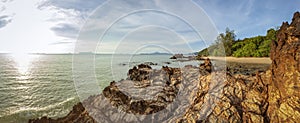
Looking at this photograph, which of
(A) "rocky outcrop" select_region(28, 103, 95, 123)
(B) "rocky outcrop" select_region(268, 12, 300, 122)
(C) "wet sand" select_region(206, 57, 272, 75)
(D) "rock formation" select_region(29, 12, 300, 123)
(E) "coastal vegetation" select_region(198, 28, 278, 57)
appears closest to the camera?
(B) "rocky outcrop" select_region(268, 12, 300, 122)

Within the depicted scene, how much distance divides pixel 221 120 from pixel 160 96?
3.19 meters

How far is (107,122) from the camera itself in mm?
8188

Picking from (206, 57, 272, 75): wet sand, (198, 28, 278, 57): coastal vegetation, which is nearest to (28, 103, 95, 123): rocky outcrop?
(206, 57, 272, 75): wet sand

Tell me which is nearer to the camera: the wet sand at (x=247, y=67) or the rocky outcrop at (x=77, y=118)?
the rocky outcrop at (x=77, y=118)

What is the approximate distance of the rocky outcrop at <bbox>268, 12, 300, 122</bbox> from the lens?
6.04 meters

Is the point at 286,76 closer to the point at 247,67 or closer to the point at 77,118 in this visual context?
the point at 77,118

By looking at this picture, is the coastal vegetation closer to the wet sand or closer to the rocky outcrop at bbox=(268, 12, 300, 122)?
the wet sand

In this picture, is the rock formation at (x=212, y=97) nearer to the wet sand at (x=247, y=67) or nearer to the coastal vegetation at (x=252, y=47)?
the wet sand at (x=247, y=67)

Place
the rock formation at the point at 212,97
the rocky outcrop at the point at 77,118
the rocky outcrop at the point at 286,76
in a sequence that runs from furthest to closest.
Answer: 1. the rocky outcrop at the point at 77,118
2. the rock formation at the point at 212,97
3. the rocky outcrop at the point at 286,76

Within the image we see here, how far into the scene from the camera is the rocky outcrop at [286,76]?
6.04m

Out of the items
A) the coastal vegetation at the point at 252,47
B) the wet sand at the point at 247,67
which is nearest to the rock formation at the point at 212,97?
the wet sand at the point at 247,67

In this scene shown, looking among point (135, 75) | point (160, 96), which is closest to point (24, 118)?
point (135, 75)

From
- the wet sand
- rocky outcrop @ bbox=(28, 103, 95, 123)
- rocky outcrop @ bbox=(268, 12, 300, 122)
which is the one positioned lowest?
rocky outcrop @ bbox=(28, 103, 95, 123)

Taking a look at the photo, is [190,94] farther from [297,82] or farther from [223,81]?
[297,82]
